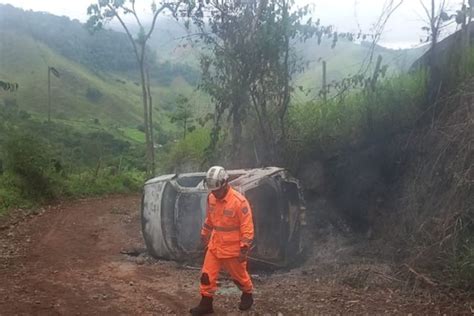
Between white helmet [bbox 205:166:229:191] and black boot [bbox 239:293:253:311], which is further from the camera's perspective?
black boot [bbox 239:293:253:311]

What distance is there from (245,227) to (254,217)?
2.20 metres

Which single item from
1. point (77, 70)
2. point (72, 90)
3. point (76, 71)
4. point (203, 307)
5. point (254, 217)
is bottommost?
point (203, 307)

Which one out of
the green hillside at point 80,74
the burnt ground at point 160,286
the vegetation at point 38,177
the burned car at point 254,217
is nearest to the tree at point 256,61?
the burned car at point 254,217

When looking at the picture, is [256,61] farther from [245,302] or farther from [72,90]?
[72,90]

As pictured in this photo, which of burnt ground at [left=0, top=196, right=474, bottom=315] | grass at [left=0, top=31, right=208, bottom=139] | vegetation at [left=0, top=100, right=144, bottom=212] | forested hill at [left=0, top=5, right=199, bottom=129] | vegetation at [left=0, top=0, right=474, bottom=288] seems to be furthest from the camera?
forested hill at [left=0, top=5, right=199, bottom=129]

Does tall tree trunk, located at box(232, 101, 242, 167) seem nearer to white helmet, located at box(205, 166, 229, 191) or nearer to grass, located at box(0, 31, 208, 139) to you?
white helmet, located at box(205, 166, 229, 191)

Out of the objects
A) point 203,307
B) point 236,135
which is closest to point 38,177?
point 236,135

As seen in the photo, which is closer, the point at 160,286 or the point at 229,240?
the point at 229,240

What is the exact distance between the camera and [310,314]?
5547 mm

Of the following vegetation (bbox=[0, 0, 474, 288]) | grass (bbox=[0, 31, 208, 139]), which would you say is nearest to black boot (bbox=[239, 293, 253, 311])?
vegetation (bbox=[0, 0, 474, 288])


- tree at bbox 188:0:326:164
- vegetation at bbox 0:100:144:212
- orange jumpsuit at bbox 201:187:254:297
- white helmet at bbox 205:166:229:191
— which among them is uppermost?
tree at bbox 188:0:326:164

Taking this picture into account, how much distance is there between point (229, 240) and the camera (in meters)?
5.54

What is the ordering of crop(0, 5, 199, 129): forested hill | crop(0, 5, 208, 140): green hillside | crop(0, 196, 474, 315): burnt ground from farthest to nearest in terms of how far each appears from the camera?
1. crop(0, 5, 199, 129): forested hill
2. crop(0, 5, 208, 140): green hillside
3. crop(0, 196, 474, 315): burnt ground

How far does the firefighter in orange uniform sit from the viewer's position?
18.0ft
